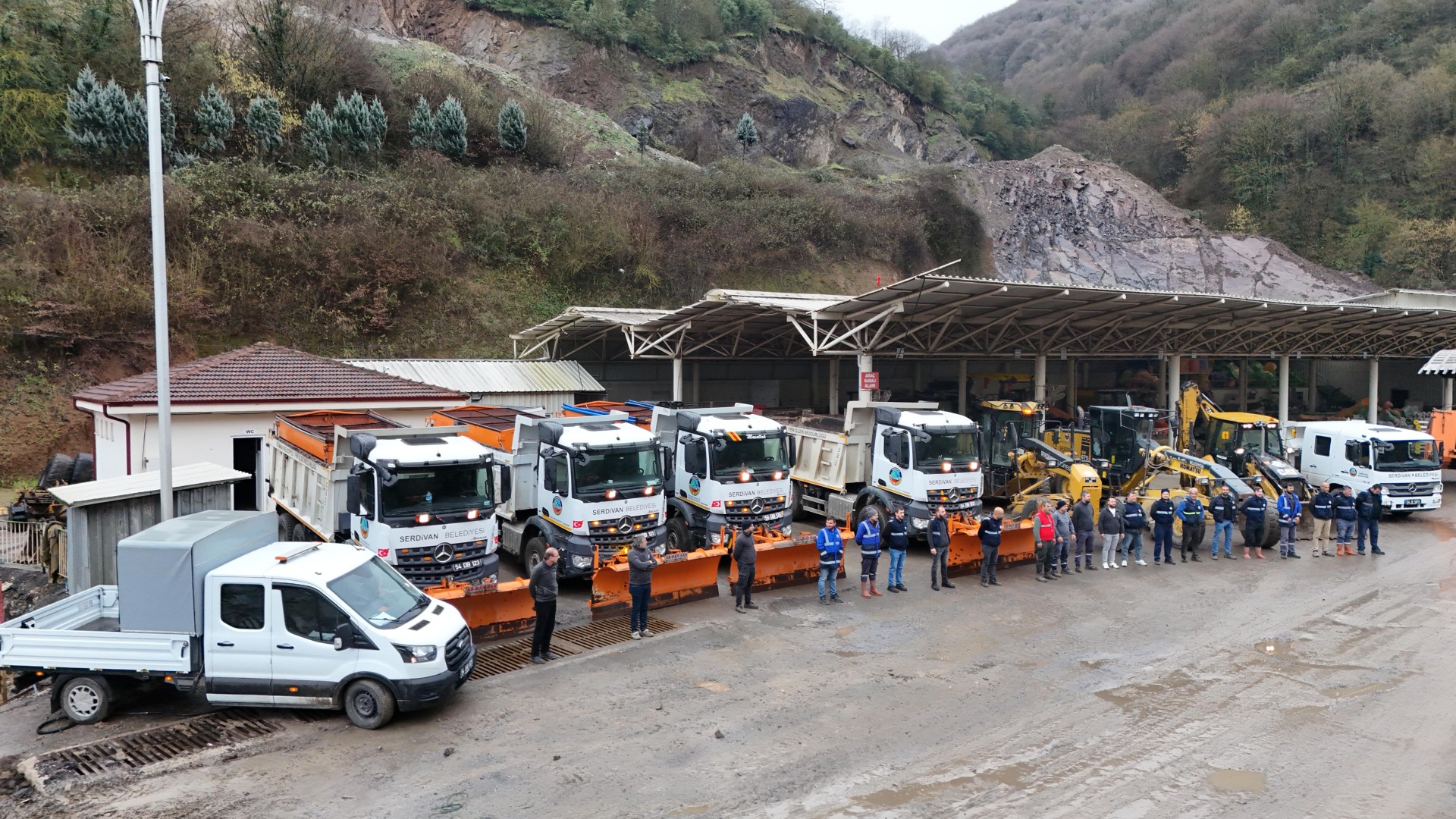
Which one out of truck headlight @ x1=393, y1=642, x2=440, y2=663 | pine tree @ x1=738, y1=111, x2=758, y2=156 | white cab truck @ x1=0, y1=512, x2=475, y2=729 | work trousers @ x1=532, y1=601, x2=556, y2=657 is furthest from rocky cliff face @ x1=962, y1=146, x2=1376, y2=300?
white cab truck @ x1=0, y1=512, x2=475, y2=729

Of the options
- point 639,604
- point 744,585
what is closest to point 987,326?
point 744,585

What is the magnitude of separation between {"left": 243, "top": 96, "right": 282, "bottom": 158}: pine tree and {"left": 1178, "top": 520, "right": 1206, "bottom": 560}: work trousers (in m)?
34.7

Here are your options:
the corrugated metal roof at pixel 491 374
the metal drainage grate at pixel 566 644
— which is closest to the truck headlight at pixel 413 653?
the metal drainage grate at pixel 566 644

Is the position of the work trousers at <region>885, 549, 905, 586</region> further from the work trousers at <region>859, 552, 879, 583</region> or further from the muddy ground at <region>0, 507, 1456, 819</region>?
the muddy ground at <region>0, 507, 1456, 819</region>

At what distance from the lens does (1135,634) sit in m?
11.5

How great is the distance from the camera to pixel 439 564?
11.4 meters

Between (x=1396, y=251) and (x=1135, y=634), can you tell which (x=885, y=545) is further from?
(x=1396, y=251)

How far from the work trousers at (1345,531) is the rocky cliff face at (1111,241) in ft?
122

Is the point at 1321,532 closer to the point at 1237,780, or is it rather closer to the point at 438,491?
the point at 1237,780

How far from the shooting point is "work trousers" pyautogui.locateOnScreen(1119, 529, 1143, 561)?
15.5 meters

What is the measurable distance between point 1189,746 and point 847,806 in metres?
3.41

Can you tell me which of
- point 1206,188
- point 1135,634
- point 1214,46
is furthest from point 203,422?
point 1214,46

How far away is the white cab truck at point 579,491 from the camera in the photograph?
42.2ft

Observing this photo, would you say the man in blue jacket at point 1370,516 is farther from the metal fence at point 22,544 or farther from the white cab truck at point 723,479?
the metal fence at point 22,544
